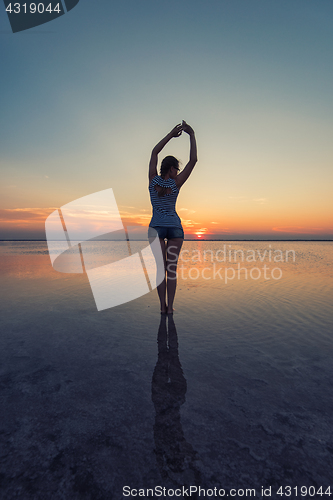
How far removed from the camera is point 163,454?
128cm

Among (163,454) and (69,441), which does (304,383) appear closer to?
(163,454)

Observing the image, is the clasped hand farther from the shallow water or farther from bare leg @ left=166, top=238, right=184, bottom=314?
the shallow water

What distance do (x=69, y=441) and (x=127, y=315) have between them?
244 centimetres

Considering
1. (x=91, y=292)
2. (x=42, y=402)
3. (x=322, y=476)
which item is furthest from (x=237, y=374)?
(x=91, y=292)

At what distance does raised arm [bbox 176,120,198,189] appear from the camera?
389 centimetres

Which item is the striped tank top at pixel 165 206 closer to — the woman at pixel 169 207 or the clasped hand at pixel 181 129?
the woman at pixel 169 207

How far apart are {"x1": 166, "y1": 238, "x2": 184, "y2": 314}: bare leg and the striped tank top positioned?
30 centimetres

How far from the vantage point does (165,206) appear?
3.96 metres

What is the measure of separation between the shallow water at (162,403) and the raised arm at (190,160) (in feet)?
7.16

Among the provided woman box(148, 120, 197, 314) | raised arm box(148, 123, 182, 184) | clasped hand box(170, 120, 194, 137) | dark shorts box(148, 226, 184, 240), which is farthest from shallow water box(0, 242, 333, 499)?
clasped hand box(170, 120, 194, 137)

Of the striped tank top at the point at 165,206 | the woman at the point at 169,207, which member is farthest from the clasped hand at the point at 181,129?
the striped tank top at the point at 165,206

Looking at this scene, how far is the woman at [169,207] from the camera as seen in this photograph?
389 centimetres

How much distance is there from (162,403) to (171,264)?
2.34m

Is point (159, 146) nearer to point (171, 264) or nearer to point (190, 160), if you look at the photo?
point (190, 160)
